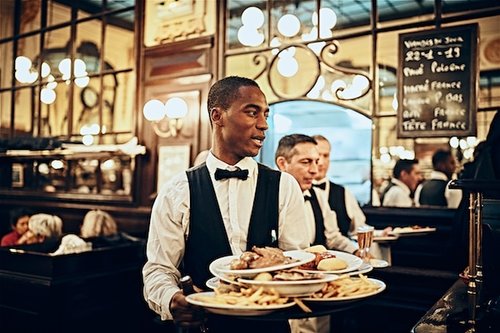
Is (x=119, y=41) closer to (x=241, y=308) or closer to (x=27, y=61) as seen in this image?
(x=27, y=61)

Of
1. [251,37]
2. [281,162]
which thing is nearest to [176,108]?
[251,37]

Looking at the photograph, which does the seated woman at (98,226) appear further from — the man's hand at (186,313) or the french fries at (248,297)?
the french fries at (248,297)

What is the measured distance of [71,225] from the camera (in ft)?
21.7

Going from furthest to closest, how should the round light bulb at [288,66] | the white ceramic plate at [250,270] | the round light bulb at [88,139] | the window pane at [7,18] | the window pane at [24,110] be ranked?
the window pane at [7,18], the window pane at [24,110], the round light bulb at [88,139], the round light bulb at [288,66], the white ceramic plate at [250,270]

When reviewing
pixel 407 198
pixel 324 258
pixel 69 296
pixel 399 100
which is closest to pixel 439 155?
pixel 407 198

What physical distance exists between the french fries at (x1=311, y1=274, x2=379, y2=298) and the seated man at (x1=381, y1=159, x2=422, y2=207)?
3114mm

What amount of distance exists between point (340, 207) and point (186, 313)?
2.49m

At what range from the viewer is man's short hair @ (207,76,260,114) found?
6.31 ft

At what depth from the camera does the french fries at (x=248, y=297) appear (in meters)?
1.45

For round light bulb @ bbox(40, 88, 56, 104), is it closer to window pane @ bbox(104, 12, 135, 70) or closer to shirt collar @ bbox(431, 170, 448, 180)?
window pane @ bbox(104, 12, 135, 70)

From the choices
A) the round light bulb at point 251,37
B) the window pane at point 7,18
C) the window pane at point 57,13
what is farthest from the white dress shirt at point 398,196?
the window pane at point 7,18

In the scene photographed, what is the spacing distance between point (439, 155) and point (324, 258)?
15.6ft

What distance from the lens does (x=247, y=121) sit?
1.89m

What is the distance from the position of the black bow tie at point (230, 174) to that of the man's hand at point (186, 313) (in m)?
0.52
